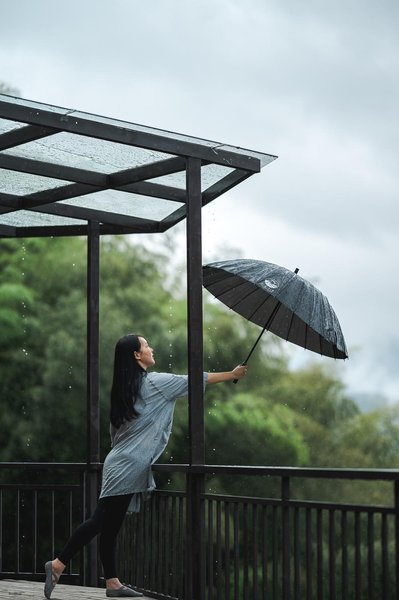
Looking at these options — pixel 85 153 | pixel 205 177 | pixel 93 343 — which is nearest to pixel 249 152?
pixel 205 177

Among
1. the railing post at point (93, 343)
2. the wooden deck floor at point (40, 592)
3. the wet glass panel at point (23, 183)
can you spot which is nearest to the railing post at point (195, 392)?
the wooden deck floor at point (40, 592)

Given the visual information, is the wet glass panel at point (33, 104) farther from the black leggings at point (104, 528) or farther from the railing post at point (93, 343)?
the black leggings at point (104, 528)

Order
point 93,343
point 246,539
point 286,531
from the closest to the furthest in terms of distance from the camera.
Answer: point 286,531 < point 246,539 < point 93,343

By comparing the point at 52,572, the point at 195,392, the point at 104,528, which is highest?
the point at 195,392

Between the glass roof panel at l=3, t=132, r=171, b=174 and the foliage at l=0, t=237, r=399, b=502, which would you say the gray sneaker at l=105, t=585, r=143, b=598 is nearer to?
the glass roof panel at l=3, t=132, r=171, b=174

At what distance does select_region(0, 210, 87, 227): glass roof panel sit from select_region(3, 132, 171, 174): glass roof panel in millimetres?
1062

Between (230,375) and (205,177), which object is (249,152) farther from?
(230,375)

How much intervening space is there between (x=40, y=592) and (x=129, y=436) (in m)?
1.27

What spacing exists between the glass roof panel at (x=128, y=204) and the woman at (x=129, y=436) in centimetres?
149

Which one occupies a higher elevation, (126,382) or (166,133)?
(166,133)

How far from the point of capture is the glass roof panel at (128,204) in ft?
23.5

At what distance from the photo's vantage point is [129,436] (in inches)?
233

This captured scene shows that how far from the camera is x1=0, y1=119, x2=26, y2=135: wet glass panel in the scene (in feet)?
19.2

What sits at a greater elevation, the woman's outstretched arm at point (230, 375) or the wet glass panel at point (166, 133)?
the wet glass panel at point (166, 133)
